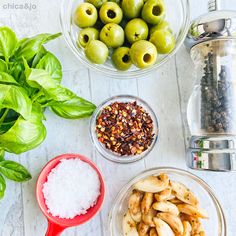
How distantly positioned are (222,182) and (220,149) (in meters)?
0.15

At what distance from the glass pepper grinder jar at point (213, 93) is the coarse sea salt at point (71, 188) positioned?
9.6 inches

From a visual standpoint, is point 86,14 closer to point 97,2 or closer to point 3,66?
point 97,2

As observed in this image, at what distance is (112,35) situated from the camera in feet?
3.30

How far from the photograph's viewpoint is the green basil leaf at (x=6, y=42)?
0.99 m

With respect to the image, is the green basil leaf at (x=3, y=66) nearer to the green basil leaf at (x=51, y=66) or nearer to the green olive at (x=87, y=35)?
the green basil leaf at (x=51, y=66)

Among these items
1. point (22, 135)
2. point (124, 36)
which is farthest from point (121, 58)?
point (22, 135)

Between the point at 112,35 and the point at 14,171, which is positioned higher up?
the point at 112,35

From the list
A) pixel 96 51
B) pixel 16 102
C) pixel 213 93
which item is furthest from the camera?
pixel 213 93

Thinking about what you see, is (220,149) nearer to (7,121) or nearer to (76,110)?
(76,110)

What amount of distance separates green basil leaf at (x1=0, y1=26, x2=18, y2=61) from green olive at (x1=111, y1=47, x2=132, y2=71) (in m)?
0.22

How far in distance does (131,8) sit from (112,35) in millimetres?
76

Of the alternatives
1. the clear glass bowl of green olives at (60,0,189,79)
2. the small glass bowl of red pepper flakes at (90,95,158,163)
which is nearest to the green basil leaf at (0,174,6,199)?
the small glass bowl of red pepper flakes at (90,95,158,163)

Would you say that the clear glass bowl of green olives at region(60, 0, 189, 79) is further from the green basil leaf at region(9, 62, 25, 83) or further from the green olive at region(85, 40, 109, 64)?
the green basil leaf at region(9, 62, 25, 83)

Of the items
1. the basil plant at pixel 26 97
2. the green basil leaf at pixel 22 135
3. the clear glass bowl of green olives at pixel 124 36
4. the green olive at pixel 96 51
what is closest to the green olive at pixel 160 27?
the clear glass bowl of green olives at pixel 124 36
